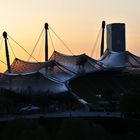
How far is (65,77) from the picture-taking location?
88250 millimetres

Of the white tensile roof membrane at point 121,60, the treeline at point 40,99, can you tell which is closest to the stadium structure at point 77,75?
the white tensile roof membrane at point 121,60

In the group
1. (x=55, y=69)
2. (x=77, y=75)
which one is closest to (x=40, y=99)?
(x=55, y=69)

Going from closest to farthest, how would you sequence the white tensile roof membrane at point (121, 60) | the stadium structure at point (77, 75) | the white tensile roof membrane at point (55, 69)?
the white tensile roof membrane at point (55, 69), the stadium structure at point (77, 75), the white tensile roof membrane at point (121, 60)

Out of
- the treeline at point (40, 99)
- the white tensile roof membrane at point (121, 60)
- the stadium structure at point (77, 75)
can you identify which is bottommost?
the treeline at point (40, 99)

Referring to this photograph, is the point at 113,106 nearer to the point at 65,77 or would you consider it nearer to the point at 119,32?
the point at 65,77

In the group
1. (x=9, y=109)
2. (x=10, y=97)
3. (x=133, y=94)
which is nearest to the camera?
(x=133, y=94)

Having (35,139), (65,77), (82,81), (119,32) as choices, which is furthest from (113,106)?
(119,32)

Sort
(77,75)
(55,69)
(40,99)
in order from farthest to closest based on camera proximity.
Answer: (77,75) → (55,69) → (40,99)

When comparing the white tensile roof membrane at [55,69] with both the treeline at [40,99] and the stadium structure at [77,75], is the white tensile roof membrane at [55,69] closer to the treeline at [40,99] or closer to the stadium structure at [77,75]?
the stadium structure at [77,75]

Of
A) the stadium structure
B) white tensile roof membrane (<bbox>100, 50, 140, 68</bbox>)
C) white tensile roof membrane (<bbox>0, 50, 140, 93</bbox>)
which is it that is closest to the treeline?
the stadium structure

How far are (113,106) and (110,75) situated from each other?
120 feet

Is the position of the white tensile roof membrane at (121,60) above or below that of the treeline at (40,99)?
above

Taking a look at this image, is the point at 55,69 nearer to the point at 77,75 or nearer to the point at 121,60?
the point at 77,75

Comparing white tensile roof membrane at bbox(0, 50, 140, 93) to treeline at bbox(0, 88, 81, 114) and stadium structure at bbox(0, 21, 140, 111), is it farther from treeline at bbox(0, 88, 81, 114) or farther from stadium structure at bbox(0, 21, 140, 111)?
treeline at bbox(0, 88, 81, 114)
